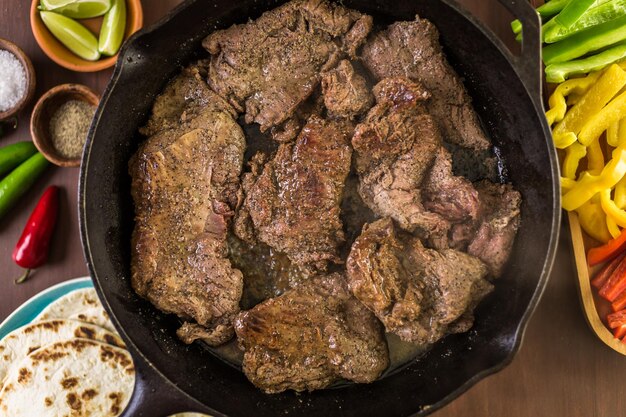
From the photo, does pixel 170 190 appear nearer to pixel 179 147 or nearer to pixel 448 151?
pixel 179 147

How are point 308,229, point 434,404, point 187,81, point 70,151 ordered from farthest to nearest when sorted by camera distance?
point 70,151
point 187,81
point 308,229
point 434,404

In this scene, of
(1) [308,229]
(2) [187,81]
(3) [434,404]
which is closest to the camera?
Result: (3) [434,404]

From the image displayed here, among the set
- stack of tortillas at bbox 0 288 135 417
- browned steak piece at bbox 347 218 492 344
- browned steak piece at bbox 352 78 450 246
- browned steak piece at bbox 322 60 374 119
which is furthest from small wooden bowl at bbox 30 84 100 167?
browned steak piece at bbox 347 218 492 344

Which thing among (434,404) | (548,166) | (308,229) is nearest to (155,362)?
(308,229)

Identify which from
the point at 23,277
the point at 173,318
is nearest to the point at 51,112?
the point at 23,277

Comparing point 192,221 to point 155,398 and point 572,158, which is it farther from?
point 572,158

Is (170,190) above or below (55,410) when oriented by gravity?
above

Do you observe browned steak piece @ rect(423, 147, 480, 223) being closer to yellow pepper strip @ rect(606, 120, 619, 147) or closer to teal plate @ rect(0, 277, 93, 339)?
yellow pepper strip @ rect(606, 120, 619, 147)
